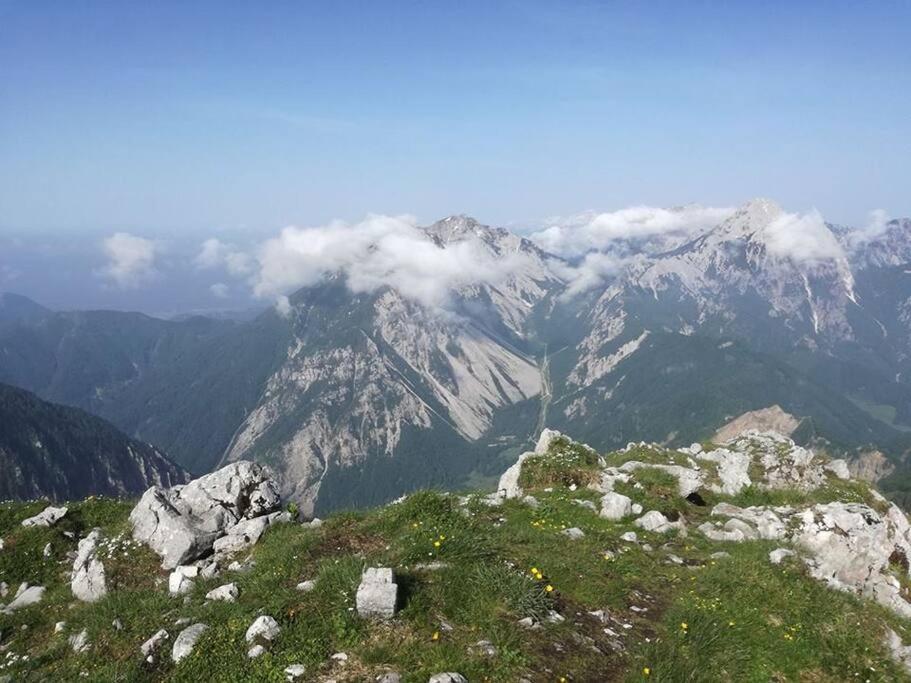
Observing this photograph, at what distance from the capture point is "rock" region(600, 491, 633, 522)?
26.0 metres

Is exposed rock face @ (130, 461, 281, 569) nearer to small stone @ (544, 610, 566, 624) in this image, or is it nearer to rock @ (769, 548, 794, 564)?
small stone @ (544, 610, 566, 624)

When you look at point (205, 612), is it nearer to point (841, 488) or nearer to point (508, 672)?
point (508, 672)

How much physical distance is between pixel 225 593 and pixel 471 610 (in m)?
7.36

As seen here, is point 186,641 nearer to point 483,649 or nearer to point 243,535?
point 483,649

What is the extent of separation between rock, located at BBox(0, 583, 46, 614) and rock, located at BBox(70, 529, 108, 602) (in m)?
1.04

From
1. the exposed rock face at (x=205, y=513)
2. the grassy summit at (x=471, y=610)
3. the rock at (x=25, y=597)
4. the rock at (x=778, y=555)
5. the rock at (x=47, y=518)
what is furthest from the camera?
the rock at (x=47, y=518)

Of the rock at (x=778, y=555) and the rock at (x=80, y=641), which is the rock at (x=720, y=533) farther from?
the rock at (x=80, y=641)

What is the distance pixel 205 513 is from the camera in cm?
2494

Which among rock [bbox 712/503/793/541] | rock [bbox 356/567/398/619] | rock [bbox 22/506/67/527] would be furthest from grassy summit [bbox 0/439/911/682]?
rock [bbox 712/503/793/541]

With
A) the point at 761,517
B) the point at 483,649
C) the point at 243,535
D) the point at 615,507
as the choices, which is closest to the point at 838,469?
the point at 761,517

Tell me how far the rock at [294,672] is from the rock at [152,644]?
367cm

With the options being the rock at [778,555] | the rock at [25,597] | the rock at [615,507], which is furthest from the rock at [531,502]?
the rock at [25,597]

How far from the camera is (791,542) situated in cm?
2586

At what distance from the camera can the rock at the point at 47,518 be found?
85.4 feet
